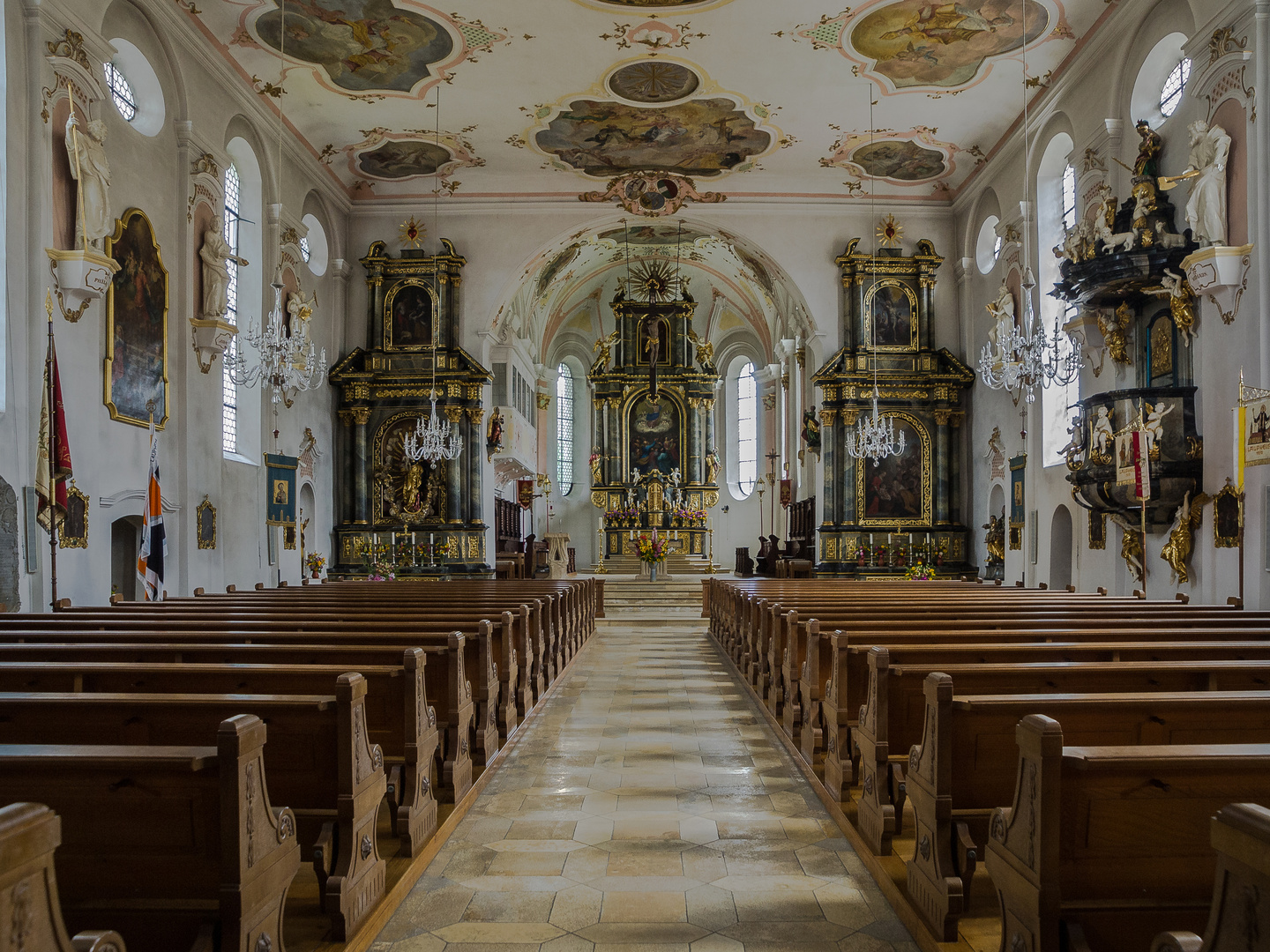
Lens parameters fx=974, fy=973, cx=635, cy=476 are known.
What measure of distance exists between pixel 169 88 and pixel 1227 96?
12713 mm

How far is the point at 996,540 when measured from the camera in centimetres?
1773

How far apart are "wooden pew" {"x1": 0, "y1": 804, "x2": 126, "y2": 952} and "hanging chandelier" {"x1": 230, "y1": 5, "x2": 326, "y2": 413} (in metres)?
10.7

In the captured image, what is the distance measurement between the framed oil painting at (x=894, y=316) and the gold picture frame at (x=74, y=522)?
49.5 ft

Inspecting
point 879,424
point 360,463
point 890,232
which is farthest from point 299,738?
point 890,232

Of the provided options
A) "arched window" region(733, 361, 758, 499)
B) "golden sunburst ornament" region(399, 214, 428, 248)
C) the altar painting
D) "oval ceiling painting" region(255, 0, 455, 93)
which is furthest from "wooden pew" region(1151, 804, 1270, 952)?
"arched window" region(733, 361, 758, 499)

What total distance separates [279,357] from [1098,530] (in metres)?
11.2

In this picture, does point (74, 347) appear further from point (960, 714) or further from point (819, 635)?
point (960, 714)

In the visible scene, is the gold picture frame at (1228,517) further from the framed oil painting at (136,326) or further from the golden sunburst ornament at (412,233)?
the golden sunburst ornament at (412,233)

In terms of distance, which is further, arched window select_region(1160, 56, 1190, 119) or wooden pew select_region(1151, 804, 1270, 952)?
arched window select_region(1160, 56, 1190, 119)

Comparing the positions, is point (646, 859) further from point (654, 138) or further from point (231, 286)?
point (654, 138)

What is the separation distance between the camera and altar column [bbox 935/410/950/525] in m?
19.8

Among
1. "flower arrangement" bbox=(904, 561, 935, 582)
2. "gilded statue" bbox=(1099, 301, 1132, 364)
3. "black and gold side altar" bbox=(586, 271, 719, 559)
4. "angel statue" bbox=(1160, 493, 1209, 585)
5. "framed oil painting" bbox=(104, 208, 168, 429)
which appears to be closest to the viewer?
"angel statue" bbox=(1160, 493, 1209, 585)

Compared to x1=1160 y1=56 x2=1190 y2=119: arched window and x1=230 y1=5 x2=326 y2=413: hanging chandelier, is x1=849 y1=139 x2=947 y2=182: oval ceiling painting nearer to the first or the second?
x1=1160 y1=56 x2=1190 y2=119: arched window

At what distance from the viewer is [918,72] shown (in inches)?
597
